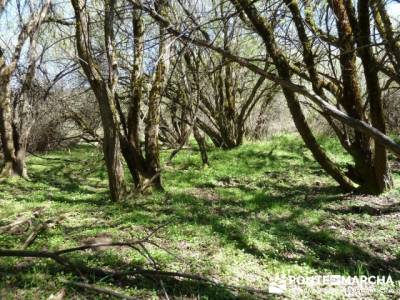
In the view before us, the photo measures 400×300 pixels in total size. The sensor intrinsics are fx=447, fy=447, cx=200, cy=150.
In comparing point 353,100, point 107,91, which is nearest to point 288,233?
point 353,100

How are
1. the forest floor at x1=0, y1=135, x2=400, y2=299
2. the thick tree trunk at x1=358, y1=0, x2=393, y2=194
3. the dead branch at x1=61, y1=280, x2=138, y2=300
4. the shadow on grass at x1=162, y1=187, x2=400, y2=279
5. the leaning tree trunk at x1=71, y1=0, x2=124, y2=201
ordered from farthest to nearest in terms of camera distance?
the leaning tree trunk at x1=71, y1=0, x2=124, y2=201 → the shadow on grass at x1=162, y1=187, x2=400, y2=279 → the thick tree trunk at x1=358, y1=0, x2=393, y2=194 → the forest floor at x1=0, y1=135, x2=400, y2=299 → the dead branch at x1=61, y1=280, x2=138, y2=300

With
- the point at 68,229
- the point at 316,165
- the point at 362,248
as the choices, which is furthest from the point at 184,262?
the point at 316,165

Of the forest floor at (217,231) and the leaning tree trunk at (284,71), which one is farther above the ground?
the leaning tree trunk at (284,71)

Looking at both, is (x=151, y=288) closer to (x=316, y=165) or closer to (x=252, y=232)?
(x=252, y=232)

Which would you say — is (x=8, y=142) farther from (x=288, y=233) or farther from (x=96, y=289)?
(x=96, y=289)

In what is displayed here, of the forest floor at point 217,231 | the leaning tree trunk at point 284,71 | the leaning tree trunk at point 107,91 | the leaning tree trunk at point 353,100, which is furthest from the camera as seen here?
the leaning tree trunk at point 107,91

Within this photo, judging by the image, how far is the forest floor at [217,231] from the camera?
14.6ft

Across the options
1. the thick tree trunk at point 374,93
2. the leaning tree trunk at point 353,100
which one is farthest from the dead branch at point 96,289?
the leaning tree trunk at point 353,100

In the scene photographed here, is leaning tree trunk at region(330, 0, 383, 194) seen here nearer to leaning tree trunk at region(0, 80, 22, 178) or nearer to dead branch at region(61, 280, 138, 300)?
dead branch at region(61, 280, 138, 300)

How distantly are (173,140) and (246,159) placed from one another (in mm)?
5576

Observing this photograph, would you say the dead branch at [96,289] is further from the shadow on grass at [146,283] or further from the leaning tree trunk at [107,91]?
the leaning tree trunk at [107,91]

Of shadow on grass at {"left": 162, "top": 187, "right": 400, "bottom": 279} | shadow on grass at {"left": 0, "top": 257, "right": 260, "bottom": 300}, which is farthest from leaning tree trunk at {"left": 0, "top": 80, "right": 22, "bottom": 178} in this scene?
shadow on grass at {"left": 0, "top": 257, "right": 260, "bottom": 300}

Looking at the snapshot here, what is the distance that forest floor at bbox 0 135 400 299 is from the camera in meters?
4.45

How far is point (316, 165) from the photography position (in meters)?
10.4
